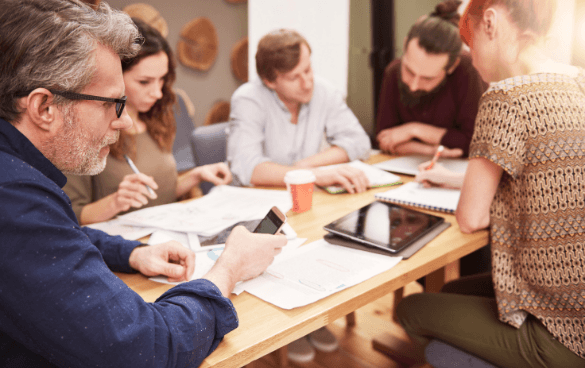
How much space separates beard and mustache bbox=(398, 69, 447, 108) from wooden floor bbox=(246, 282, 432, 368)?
3.44 ft

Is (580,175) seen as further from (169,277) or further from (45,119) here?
(45,119)

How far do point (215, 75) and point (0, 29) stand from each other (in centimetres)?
368

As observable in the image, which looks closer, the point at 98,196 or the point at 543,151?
the point at 543,151

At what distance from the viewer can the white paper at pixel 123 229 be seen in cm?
116

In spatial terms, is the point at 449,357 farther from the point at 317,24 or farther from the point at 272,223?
the point at 317,24

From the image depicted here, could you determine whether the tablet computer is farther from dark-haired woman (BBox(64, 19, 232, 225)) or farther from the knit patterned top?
dark-haired woman (BBox(64, 19, 232, 225))

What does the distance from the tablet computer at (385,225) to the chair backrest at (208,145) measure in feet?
3.37

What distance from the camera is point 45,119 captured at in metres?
0.64

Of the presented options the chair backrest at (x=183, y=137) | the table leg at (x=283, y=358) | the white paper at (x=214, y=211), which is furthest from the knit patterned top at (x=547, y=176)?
the chair backrest at (x=183, y=137)

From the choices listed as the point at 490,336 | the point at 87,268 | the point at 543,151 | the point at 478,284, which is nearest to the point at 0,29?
the point at 87,268

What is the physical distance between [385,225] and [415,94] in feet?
4.01

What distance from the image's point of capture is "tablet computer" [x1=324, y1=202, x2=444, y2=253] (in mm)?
1040

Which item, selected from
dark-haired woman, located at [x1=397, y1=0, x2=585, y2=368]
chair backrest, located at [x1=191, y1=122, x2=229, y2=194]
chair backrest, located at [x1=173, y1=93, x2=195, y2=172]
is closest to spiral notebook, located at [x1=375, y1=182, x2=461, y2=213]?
dark-haired woman, located at [x1=397, y1=0, x2=585, y2=368]

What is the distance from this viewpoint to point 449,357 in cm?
110
